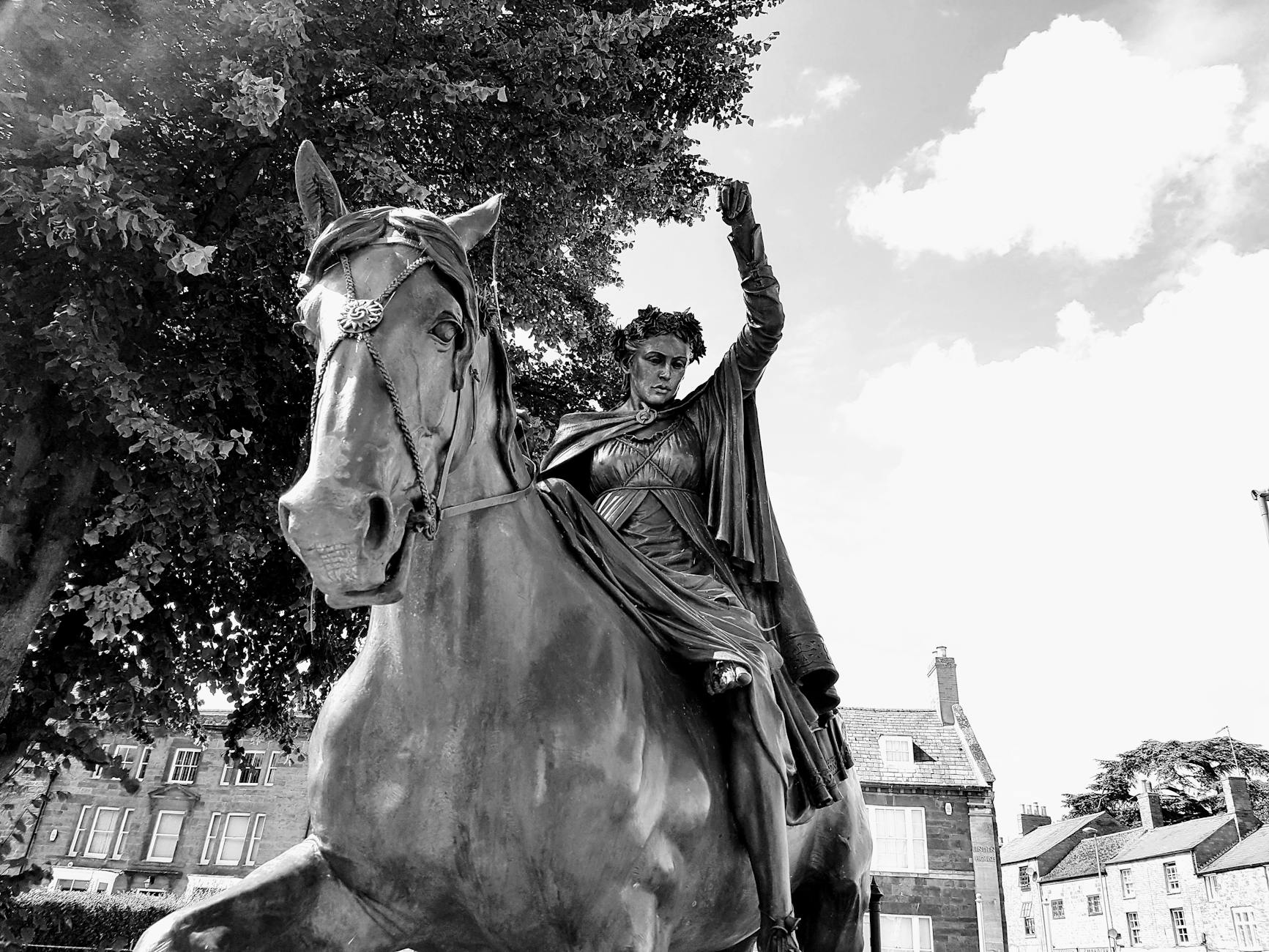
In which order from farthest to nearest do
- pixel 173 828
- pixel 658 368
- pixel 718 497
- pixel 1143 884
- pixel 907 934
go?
1. pixel 1143 884
2. pixel 173 828
3. pixel 907 934
4. pixel 658 368
5. pixel 718 497

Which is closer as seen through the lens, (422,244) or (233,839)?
(422,244)

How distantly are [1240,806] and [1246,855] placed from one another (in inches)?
200

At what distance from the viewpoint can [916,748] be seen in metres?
36.5

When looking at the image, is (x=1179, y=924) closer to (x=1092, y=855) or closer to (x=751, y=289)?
(x=1092, y=855)

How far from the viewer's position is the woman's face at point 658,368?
15.1 ft

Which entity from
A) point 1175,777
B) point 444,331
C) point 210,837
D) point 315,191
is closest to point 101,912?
point 210,837

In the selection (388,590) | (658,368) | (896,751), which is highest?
(896,751)

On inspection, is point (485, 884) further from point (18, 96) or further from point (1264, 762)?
point (1264, 762)

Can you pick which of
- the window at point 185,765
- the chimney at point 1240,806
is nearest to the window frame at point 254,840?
the window at point 185,765

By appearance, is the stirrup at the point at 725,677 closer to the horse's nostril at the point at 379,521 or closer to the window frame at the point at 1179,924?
the horse's nostril at the point at 379,521

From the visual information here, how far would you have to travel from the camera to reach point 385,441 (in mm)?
2285

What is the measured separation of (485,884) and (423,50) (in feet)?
32.0

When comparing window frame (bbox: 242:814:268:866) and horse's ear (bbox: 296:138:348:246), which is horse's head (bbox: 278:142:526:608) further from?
window frame (bbox: 242:814:268:866)

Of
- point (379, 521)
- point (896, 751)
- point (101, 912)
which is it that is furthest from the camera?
point (896, 751)
